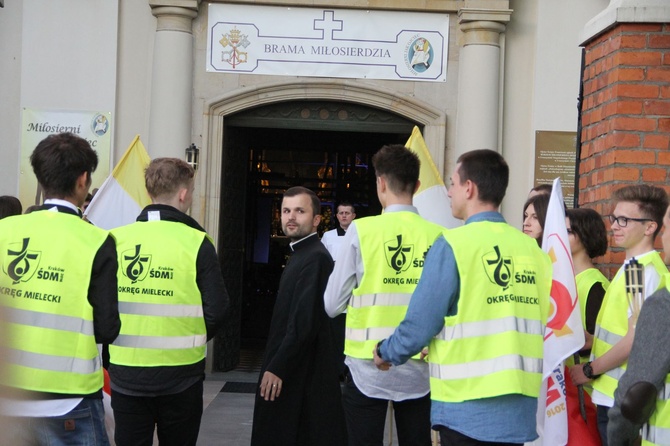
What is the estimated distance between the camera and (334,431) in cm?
582

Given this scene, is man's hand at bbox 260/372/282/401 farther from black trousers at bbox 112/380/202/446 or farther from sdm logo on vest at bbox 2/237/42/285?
sdm logo on vest at bbox 2/237/42/285

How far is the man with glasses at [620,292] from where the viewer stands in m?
4.56

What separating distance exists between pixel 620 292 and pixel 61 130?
8.89 metres

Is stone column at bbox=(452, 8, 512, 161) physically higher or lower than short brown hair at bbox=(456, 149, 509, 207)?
higher

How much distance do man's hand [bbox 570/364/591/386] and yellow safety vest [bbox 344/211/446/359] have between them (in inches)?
34.6

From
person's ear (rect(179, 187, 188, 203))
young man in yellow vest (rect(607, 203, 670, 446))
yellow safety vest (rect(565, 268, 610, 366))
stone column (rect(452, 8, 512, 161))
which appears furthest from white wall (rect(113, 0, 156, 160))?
young man in yellow vest (rect(607, 203, 670, 446))

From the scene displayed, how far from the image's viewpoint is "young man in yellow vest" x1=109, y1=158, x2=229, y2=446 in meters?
4.93

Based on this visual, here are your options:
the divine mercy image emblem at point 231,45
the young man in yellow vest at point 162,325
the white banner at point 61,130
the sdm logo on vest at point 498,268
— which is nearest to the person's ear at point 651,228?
the sdm logo on vest at point 498,268

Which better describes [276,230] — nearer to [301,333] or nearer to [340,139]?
[340,139]

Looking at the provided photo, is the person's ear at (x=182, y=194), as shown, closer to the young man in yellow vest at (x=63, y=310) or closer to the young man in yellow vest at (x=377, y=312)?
the young man in yellow vest at (x=377, y=312)

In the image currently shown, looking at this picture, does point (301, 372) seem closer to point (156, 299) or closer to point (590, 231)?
point (156, 299)

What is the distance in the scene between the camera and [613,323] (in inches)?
183

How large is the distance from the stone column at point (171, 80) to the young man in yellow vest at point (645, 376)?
9.43 meters

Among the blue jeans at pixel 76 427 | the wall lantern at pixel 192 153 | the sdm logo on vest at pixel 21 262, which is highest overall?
the wall lantern at pixel 192 153
